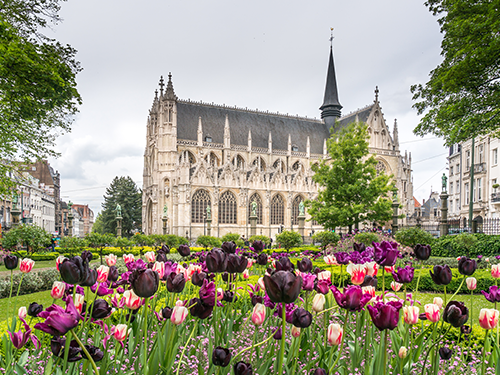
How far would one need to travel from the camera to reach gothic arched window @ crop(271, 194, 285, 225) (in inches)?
1598

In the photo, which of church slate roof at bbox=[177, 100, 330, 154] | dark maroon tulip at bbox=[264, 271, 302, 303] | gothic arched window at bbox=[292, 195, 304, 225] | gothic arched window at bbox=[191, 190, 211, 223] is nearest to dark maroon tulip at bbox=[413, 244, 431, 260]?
dark maroon tulip at bbox=[264, 271, 302, 303]

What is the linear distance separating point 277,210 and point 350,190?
19.0 metres

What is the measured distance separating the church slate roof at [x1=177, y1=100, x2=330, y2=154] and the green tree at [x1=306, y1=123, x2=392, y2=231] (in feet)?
76.3

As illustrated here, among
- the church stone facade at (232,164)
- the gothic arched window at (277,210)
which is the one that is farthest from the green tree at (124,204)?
the gothic arched window at (277,210)

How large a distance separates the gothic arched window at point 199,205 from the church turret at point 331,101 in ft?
83.1

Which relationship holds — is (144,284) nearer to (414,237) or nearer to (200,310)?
(200,310)

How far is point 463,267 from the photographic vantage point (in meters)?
2.81

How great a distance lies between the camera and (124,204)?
4978 centimetres

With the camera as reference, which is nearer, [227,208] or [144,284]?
[144,284]

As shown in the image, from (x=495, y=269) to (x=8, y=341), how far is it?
3.45 meters

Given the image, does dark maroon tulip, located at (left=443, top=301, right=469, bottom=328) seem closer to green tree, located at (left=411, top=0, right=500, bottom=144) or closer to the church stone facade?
green tree, located at (left=411, top=0, right=500, bottom=144)

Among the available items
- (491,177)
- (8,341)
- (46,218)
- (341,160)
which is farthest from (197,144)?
(8,341)

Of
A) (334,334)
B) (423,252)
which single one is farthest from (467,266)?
(334,334)

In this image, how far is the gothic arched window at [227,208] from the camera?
37.8 meters
